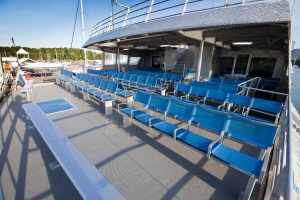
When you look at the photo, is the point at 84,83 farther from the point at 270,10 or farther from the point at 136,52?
the point at 136,52

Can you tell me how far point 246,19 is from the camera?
4129mm

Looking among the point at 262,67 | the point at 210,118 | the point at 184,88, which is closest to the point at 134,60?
the point at 262,67

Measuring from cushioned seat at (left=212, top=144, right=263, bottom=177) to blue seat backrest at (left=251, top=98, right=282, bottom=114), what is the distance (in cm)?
222

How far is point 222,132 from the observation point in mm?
2756

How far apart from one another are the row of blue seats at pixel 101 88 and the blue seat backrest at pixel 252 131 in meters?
3.34

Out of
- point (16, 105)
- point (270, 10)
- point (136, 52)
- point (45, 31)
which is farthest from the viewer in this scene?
point (45, 31)

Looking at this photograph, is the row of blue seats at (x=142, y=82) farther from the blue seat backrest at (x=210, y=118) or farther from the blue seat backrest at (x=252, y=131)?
the blue seat backrest at (x=252, y=131)

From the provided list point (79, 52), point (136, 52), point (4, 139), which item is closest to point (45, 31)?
point (79, 52)

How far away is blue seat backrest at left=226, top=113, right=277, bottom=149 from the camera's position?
2.34 metres

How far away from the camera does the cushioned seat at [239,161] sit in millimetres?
2014

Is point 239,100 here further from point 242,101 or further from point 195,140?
point 195,140

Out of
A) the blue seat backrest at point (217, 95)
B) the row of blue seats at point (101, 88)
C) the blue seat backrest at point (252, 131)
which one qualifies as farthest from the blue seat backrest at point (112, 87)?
the blue seat backrest at point (252, 131)

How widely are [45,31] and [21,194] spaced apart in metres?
26.2

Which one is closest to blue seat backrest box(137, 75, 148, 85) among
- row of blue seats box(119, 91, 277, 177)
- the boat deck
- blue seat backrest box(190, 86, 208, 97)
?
blue seat backrest box(190, 86, 208, 97)
